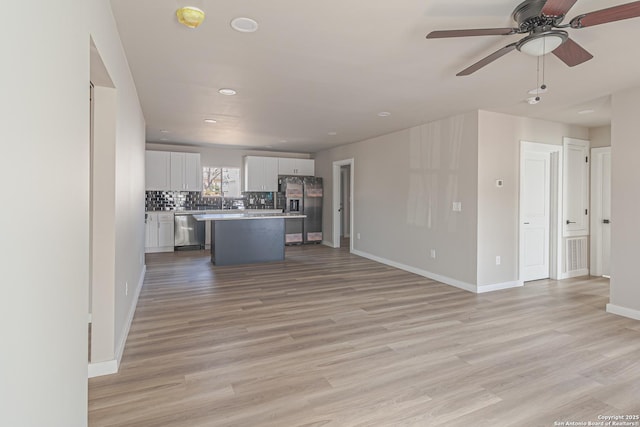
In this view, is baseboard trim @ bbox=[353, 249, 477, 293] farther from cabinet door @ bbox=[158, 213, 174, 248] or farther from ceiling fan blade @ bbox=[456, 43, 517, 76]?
cabinet door @ bbox=[158, 213, 174, 248]

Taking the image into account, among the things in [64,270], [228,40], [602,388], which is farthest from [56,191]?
[602,388]

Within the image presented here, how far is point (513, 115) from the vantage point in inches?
191

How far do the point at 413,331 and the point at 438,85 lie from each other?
2.54 m

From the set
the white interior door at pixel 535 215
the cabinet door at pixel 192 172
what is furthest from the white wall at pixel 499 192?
the cabinet door at pixel 192 172

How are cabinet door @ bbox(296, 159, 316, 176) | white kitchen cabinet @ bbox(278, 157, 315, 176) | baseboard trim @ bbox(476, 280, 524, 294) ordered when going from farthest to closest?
cabinet door @ bbox(296, 159, 316, 176) → white kitchen cabinet @ bbox(278, 157, 315, 176) → baseboard trim @ bbox(476, 280, 524, 294)

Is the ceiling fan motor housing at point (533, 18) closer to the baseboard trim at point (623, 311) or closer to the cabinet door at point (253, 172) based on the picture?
the baseboard trim at point (623, 311)

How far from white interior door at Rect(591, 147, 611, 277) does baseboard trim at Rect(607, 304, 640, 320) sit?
220 cm

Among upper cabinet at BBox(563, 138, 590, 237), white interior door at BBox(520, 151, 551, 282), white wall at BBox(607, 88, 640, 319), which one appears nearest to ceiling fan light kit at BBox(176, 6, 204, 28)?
white wall at BBox(607, 88, 640, 319)

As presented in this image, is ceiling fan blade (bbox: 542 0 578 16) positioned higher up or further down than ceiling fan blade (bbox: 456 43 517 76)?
higher up

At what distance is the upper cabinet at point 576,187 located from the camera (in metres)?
5.40

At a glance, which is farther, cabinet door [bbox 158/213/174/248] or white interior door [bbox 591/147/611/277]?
cabinet door [bbox 158/213/174/248]

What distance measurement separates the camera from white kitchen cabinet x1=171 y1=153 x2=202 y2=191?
7852 millimetres

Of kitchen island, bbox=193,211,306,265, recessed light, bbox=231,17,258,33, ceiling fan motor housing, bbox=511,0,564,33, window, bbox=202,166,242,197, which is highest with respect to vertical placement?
recessed light, bbox=231,17,258,33

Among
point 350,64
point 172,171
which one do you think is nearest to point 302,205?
point 172,171
